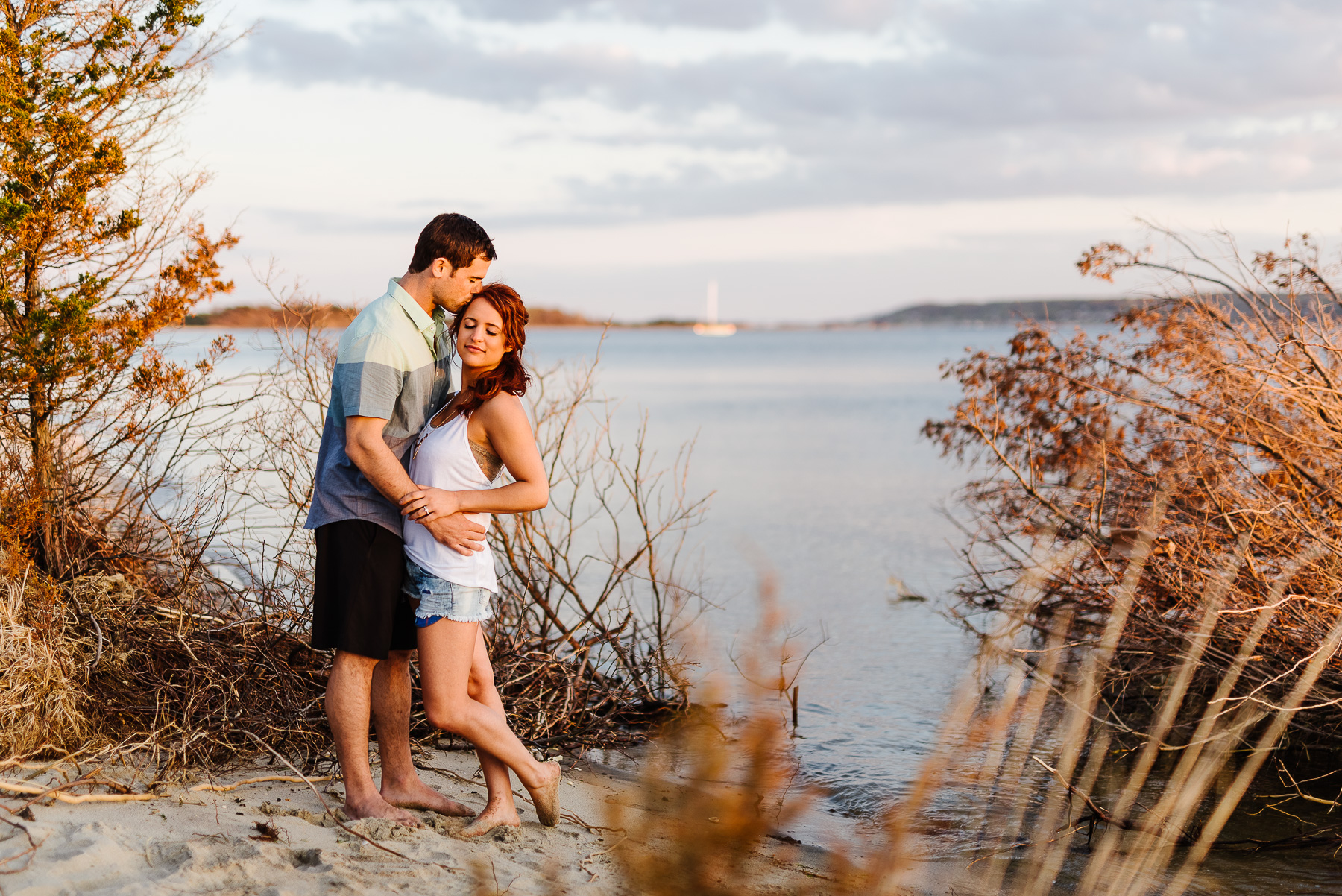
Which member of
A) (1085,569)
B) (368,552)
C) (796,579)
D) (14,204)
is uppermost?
(14,204)

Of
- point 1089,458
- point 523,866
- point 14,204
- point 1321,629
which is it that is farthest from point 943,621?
point 14,204

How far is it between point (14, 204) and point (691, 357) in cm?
9795

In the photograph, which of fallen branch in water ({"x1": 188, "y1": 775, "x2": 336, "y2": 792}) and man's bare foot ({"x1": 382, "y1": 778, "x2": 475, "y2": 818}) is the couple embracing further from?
fallen branch in water ({"x1": 188, "y1": 775, "x2": 336, "y2": 792})

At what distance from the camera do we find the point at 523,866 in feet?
12.4

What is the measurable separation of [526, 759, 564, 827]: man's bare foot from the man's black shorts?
2.56 ft

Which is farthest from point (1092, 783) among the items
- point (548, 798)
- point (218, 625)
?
point (218, 625)

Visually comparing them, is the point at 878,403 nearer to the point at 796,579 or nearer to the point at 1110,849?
the point at 796,579

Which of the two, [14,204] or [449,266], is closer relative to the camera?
[449,266]

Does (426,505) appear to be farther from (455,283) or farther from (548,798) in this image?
(548,798)

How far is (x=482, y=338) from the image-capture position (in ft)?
13.1

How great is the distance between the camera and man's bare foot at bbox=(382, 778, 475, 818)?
425 centimetres

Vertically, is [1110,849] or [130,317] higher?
[130,317]

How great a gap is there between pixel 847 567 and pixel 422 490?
1005 cm

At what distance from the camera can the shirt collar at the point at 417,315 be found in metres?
3.97
